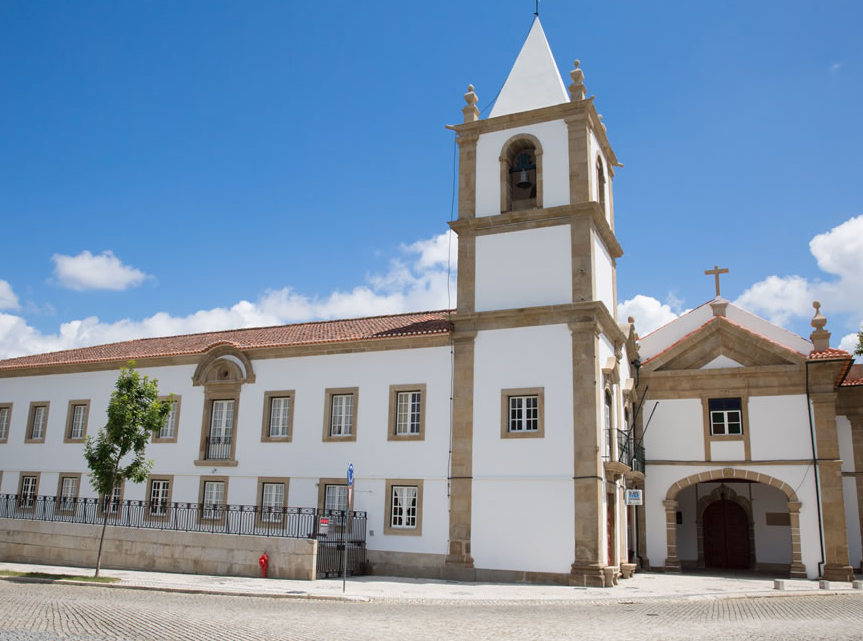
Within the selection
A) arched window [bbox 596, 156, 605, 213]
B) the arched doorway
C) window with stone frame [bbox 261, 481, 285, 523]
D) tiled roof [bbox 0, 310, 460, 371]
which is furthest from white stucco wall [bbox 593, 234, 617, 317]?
window with stone frame [bbox 261, 481, 285, 523]

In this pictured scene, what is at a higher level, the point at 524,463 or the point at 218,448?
the point at 218,448

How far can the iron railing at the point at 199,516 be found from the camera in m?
22.7

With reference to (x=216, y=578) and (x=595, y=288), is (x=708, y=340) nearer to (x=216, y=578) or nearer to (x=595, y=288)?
(x=595, y=288)

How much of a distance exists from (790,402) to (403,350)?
516 inches

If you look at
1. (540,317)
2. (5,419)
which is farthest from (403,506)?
(5,419)

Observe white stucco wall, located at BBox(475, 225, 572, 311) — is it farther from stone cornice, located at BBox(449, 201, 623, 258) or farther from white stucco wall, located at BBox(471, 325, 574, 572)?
white stucco wall, located at BBox(471, 325, 574, 572)

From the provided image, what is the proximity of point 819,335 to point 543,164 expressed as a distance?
11523 mm

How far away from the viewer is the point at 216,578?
19672mm

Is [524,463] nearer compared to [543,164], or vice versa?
[524,463]

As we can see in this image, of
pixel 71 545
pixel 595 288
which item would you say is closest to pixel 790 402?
pixel 595 288

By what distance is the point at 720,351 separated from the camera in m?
27.1

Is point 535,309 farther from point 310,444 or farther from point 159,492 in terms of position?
point 159,492

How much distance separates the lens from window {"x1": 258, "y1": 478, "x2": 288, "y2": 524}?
2411 centimetres

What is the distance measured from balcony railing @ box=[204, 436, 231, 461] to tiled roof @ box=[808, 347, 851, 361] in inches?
777
